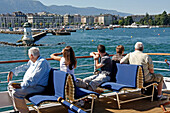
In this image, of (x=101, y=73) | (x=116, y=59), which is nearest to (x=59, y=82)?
(x=101, y=73)

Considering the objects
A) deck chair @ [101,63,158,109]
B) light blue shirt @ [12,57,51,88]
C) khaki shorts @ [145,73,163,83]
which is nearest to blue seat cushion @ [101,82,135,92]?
deck chair @ [101,63,158,109]

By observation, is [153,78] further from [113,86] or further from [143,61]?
[113,86]

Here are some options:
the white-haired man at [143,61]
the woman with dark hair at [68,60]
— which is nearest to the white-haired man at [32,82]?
the woman with dark hair at [68,60]

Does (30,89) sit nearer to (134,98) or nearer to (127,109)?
(127,109)

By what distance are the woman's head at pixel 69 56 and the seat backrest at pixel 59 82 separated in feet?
1.05

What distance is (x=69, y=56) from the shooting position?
3902mm

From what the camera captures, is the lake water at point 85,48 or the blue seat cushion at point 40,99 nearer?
the blue seat cushion at point 40,99

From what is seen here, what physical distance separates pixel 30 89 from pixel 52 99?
0.43 meters

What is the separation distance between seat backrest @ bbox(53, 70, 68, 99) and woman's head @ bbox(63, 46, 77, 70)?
0.32 meters

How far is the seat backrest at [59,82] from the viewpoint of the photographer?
351 centimetres

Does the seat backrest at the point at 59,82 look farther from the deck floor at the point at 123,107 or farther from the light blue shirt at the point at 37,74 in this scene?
the deck floor at the point at 123,107

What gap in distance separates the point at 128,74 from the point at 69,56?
123 cm

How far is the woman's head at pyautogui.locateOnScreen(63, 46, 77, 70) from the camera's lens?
385 cm

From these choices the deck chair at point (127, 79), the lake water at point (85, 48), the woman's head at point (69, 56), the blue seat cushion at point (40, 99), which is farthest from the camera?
the lake water at point (85, 48)
